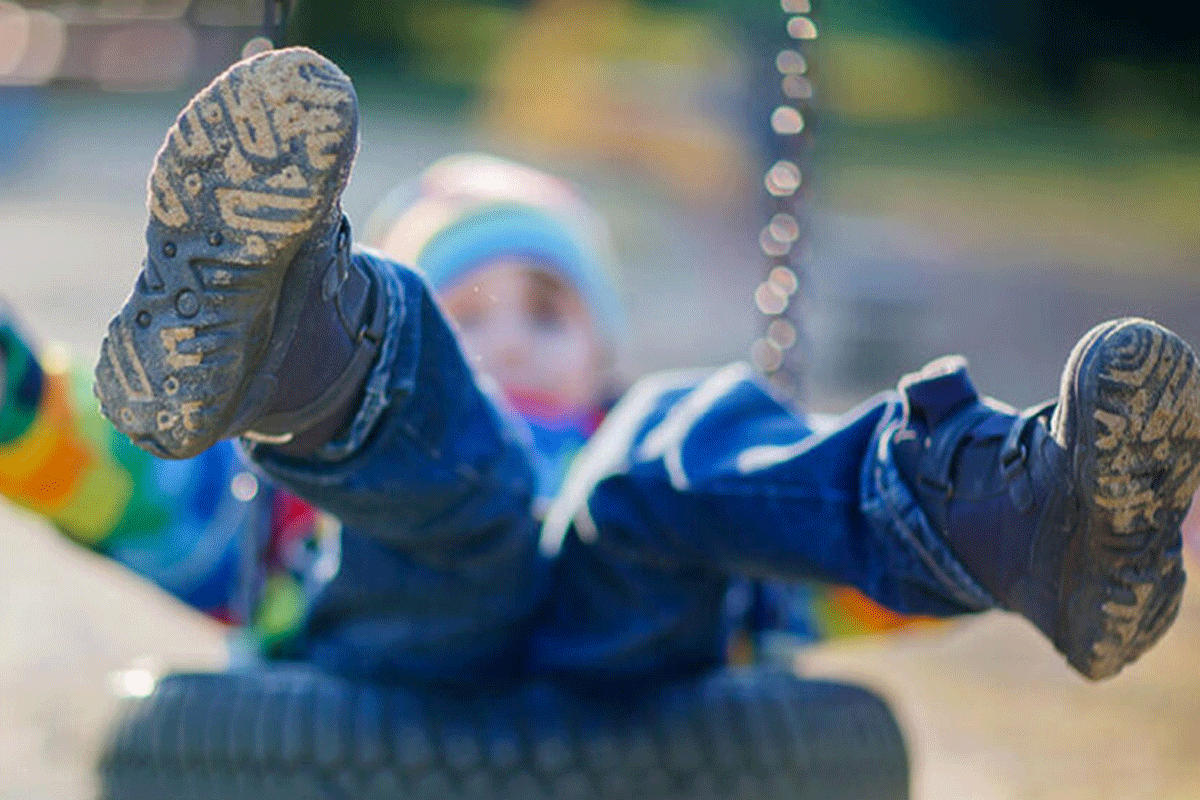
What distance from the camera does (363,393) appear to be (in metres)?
0.89

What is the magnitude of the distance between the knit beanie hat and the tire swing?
42 cm

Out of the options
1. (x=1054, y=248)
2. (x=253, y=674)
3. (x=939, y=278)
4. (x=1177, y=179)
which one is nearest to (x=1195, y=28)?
(x=1177, y=179)

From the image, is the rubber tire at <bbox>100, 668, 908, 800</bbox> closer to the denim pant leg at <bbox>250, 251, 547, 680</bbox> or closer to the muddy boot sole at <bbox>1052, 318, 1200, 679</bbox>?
the denim pant leg at <bbox>250, 251, 547, 680</bbox>

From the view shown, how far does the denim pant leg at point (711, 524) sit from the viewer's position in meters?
0.92

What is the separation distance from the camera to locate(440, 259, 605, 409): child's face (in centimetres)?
139

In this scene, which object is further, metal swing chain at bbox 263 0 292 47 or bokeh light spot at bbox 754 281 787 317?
bokeh light spot at bbox 754 281 787 317

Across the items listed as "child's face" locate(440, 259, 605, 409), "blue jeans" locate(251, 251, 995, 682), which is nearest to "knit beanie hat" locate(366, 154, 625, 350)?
"child's face" locate(440, 259, 605, 409)

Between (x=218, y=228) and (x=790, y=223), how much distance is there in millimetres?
527

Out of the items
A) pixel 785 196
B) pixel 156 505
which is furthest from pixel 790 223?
pixel 156 505

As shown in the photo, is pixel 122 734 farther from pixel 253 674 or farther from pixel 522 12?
pixel 522 12

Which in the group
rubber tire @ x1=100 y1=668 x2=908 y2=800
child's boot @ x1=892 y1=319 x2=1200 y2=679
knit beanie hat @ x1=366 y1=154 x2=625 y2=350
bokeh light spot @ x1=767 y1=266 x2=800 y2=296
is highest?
child's boot @ x1=892 y1=319 x2=1200 y2=679

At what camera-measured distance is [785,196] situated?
1.20 meters

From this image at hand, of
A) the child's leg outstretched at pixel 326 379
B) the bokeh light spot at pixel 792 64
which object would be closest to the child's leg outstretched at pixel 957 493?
the child's leg outstretched at pixel 326 379

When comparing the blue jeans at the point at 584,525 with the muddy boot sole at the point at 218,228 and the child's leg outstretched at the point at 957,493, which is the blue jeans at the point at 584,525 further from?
the muddy boot sole at the point at 218,228
